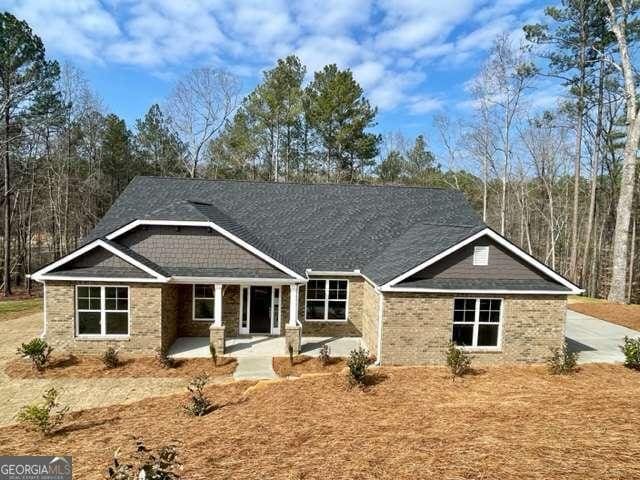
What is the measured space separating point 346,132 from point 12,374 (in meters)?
28.4

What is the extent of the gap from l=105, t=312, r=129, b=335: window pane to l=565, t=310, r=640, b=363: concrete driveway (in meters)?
14.6

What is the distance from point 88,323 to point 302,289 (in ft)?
23.8

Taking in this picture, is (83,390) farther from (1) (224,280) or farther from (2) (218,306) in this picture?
(1) (224,280)

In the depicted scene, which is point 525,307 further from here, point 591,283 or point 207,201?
point 591,283

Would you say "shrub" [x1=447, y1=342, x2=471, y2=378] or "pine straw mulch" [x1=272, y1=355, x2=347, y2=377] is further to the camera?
"pine straw mulch" [x1=272, y1=355, x2=347, y2=377]

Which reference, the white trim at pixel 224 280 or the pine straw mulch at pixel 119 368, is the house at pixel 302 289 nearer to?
the white trim at pixel 224 280

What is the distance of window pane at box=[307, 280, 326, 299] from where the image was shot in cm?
1519

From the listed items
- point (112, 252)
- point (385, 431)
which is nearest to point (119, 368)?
point (112, 252)

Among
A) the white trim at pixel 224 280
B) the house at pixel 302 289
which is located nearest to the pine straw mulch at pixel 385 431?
the house at pixel 302 289

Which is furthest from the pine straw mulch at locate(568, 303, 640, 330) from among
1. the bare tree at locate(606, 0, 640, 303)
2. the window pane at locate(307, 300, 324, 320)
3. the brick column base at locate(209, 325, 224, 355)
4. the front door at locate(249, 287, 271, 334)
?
the brick column base at locate(209, 325, 224, 355)

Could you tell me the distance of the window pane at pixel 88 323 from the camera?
12352 millimetres

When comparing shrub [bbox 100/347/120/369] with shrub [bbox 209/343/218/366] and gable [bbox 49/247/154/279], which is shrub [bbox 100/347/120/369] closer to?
gable [bbox 49/247/154/279]

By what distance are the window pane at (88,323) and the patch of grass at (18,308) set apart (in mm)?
8685

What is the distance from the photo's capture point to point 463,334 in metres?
12.3
